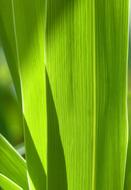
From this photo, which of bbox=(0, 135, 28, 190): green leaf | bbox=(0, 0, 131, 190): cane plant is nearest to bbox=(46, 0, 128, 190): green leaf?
bbox=(0, 0, 131, 190): cane plant

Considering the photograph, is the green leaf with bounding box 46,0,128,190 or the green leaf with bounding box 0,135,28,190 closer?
the green leaf with bounding box 46,0,128,190

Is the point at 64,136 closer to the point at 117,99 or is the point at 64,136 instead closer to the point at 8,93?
the point at 117,99

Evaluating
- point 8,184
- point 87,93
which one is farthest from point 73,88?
point 8,184

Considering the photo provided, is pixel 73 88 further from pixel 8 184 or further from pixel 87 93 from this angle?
pixel 8 184

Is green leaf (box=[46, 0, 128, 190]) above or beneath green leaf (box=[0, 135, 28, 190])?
above

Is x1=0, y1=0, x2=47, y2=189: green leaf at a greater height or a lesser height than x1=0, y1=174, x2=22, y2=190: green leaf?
greater

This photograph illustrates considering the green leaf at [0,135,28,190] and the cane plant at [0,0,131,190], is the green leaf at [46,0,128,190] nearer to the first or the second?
the cane plant at [0,0,131,190]
